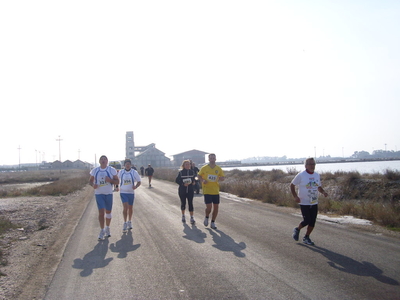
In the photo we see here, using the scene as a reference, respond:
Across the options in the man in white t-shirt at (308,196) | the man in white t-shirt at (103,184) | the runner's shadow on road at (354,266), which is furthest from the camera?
the man in white t-shirt at (103,184)

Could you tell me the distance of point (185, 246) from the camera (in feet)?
25.6

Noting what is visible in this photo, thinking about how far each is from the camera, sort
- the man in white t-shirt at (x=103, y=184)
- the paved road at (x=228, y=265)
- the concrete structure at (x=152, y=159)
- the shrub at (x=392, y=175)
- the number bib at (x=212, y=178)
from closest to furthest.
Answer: the paved road at (x=228, y=265), the man in white t-shirt at (x=103, y=184), the number bib at (x=212, y=178), the shrub at (x=392, y=175), the concrete structure at (x=152, y=159)

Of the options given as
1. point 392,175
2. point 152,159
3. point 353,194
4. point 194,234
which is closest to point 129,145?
point 152,159

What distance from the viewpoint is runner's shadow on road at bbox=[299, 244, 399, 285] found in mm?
5402

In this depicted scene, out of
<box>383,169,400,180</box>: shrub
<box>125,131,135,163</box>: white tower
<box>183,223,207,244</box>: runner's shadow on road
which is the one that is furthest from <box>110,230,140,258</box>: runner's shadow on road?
<box>125,131,135,163</box>: white tower

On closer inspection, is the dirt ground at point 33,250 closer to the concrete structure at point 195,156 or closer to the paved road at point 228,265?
the paved road at point 228,265

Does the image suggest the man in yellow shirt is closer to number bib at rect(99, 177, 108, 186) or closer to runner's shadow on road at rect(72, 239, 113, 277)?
number bib at rect(99, 177, 108, 186)

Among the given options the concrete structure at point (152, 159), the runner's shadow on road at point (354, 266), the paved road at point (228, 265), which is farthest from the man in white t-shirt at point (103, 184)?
the concrete structure at point (152, 159)

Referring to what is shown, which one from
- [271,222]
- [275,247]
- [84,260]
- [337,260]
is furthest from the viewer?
[271,222]

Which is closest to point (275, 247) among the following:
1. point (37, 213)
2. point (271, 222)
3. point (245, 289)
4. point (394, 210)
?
point (245, 289)

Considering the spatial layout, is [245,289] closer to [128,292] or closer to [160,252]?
[128,292]

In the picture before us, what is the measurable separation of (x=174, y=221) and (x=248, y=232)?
115 inches

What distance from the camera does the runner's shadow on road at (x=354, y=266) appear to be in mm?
5402

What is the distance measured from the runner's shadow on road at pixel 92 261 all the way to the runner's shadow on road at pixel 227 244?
2263 mm
